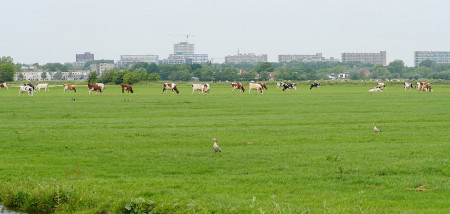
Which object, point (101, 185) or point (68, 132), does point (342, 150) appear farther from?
point (68, 132)

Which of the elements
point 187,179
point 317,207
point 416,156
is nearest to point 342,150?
point 416,156

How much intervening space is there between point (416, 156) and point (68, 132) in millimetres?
15774

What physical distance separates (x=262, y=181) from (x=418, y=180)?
13.5 ft

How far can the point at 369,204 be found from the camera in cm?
1322

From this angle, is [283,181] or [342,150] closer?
[283,181]

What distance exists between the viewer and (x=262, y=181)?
628 inches

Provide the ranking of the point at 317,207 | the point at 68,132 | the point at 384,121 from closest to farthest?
the point at 317,207, the point at 68,132, the point at 384,121

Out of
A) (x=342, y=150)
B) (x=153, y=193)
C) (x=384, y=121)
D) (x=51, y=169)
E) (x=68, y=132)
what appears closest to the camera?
(x=153, y=193)

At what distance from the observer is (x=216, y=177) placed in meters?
16.5

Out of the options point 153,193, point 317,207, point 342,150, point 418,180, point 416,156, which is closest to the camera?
point 317,207

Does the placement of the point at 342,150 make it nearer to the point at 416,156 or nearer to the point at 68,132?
the point at 416,156

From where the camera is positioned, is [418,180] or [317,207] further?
[418,180]

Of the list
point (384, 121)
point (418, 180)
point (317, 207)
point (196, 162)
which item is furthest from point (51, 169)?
point (384, 121)

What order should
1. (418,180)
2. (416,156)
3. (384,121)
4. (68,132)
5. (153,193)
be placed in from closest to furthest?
1. (153,193)
2. (418,180)
3. (416,156)
4. (68,132)
5. (384,121)
